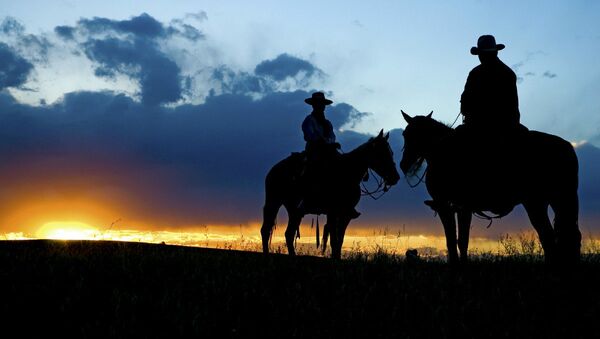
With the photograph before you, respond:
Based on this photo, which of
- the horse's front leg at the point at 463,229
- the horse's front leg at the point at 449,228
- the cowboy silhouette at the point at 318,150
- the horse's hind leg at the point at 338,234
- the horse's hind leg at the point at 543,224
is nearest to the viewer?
the horse's hind leg at the point at 543,224

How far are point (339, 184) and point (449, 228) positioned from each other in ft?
14.4

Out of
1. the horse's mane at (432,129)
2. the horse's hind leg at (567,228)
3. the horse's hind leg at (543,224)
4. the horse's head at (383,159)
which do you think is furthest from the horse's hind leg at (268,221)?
the horse's hind leg at (567,228)

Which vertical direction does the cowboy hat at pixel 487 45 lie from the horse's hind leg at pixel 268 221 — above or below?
above

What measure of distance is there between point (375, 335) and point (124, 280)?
3.50 metres

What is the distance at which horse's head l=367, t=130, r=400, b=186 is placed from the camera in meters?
13.4

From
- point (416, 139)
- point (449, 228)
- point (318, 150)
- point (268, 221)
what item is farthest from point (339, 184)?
Result: point (449, 228)

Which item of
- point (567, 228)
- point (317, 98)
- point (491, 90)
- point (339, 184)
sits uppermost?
point (317, 98)

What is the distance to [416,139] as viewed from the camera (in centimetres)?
1069

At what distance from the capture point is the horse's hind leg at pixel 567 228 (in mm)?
8938

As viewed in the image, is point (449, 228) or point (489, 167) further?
point (449, 228)

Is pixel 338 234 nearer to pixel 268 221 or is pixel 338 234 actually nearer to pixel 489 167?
pixel 268 221

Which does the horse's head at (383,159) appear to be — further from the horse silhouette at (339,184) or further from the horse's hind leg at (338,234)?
the horse's hind leg at (338,234)

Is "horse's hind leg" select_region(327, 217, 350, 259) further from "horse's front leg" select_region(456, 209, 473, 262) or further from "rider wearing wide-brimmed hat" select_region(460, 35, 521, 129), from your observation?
"rider wearing wide-brimmed hat" select_region(460, 35, 521, 129)

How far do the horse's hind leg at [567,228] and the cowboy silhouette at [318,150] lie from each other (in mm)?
5699
